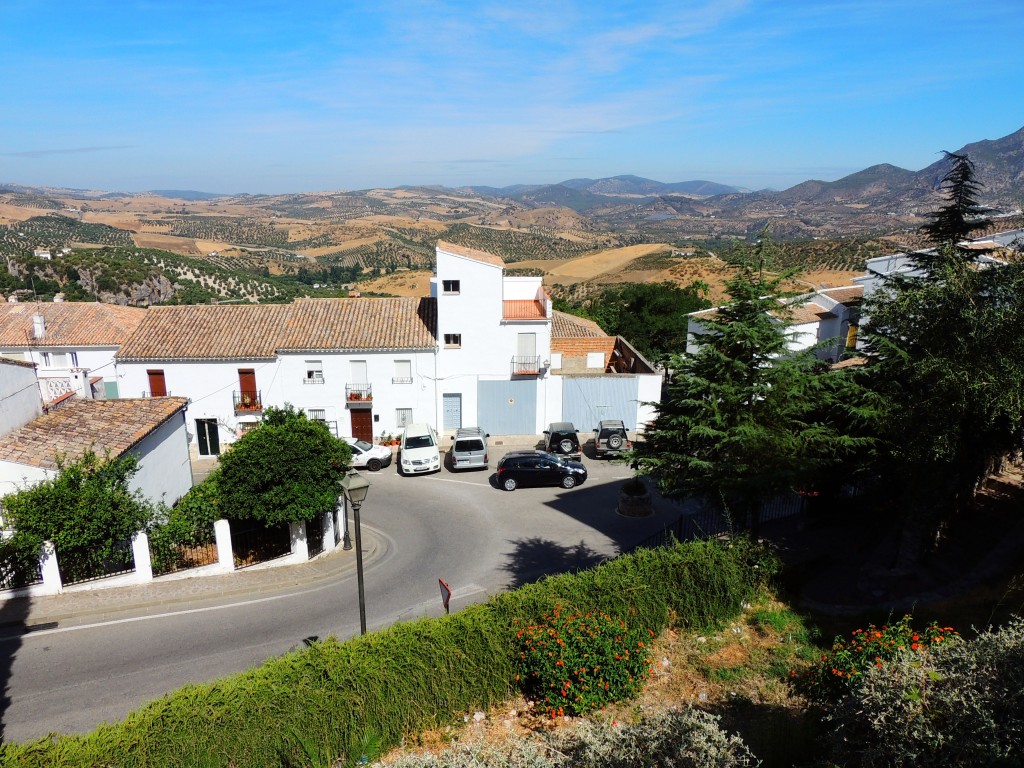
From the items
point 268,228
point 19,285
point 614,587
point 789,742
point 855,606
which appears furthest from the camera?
point 268,228

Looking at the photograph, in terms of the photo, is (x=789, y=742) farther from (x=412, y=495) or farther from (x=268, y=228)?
(x=268, y=228)

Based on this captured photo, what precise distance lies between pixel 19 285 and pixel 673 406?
214 ft

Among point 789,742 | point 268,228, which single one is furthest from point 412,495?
point 268,228

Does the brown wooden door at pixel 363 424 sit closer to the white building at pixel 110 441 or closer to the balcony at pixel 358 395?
the balcony at pixel 358 395

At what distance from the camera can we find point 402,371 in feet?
86.9

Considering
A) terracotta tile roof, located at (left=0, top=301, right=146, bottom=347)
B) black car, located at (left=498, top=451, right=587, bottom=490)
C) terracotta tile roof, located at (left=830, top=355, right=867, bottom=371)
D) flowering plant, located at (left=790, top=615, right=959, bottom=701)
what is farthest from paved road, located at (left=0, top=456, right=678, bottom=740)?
terracotta tile roof, located at (left=0, top=301, right=146, bottom=347)

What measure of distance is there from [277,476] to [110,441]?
4720 millimetres

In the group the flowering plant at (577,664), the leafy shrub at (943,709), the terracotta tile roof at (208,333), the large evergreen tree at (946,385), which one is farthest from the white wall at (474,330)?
the leafy shrub at (943,709)

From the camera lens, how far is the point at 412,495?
2183 centimetres

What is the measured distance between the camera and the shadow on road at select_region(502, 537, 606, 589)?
15.8m

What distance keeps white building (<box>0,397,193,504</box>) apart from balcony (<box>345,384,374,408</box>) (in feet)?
24.8

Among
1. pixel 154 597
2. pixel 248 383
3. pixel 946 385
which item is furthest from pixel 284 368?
pixel 946 385

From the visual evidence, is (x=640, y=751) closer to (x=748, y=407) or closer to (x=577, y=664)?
(x=577, y=664)

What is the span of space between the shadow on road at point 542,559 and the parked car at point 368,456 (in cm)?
855
